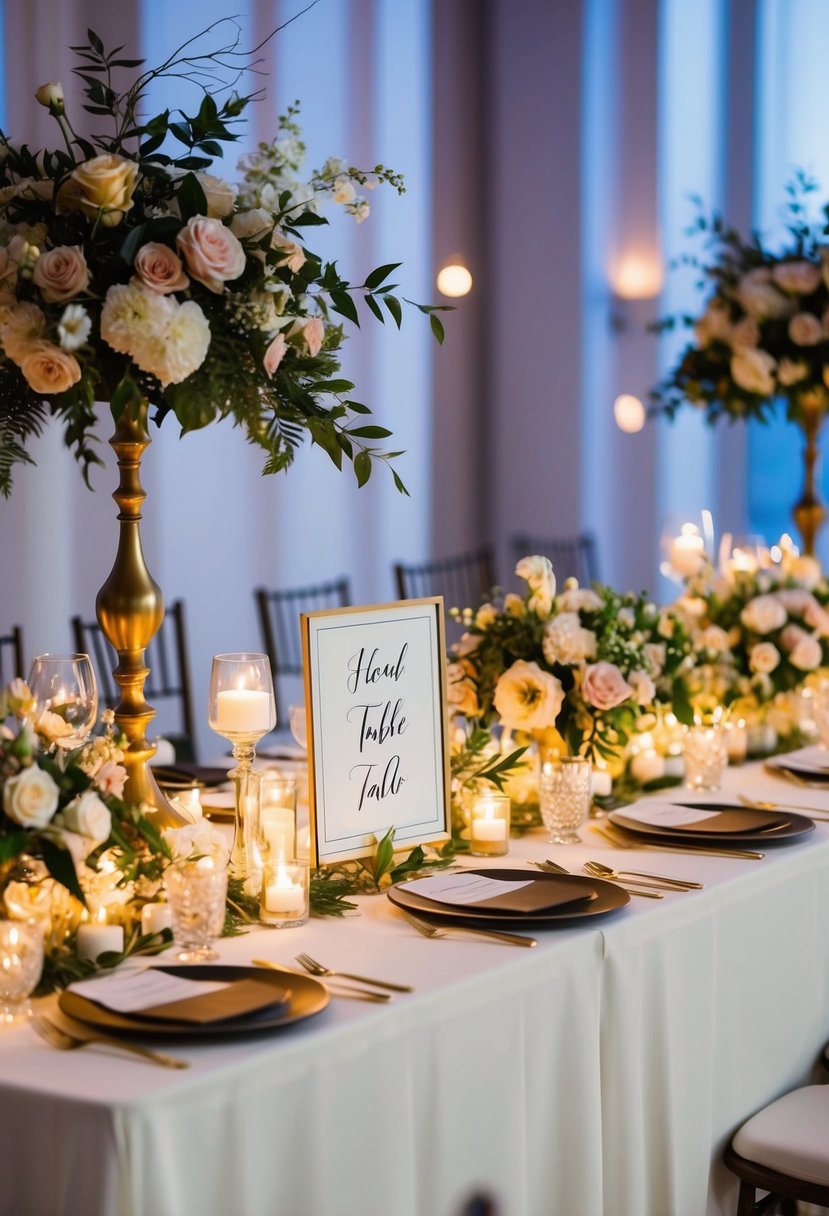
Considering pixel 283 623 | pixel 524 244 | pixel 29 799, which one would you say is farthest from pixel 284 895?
pixel 524 244

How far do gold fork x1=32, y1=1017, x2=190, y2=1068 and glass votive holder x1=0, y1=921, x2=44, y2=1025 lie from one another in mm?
32

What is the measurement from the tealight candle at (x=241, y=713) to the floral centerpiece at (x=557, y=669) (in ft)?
1.91

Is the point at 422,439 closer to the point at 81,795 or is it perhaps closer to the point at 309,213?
the point at 309,213

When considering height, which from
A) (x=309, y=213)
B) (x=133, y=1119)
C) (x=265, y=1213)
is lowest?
(x=265, y=1213)

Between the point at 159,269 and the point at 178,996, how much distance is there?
2.71ft

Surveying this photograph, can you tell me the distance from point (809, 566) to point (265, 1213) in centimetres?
213

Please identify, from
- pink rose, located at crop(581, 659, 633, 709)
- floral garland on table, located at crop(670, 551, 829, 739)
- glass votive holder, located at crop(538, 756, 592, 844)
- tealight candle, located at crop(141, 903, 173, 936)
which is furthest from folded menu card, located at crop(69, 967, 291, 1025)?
floral garland on table, located at crop(670, 551, 829, 739)

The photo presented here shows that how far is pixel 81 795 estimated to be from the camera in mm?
1530

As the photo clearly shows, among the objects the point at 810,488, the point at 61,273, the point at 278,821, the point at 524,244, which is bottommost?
the point at 278,821

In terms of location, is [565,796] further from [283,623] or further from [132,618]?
[283,623]

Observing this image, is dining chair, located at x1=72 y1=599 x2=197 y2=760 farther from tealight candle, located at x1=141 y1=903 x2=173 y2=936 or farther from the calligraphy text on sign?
tealight candle, located at x1=141 y1=903 x2=173 y2=936

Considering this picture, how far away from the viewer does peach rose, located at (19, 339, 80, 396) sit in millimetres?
1691

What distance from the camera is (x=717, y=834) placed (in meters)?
2.20

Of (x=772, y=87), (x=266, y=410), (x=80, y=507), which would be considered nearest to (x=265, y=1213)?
(x=266, y=410)
